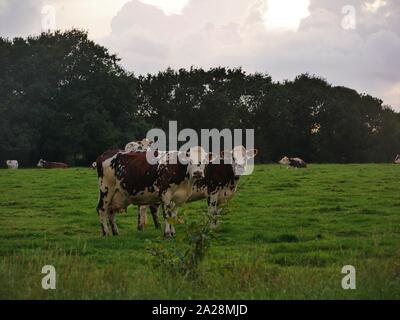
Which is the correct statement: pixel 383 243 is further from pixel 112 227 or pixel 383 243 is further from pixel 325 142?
pixel 325 142

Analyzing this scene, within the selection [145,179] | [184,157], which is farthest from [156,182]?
[184,157]

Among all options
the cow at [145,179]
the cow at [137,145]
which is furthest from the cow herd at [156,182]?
the cow at [137,145]

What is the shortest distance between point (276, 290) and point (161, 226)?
894 cm

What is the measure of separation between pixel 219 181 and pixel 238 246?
4.26m

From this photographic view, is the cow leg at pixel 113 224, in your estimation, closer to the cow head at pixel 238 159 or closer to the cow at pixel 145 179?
the cow at pixel 145 179

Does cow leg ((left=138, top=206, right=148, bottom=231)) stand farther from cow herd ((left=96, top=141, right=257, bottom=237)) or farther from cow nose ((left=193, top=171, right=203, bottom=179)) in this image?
cow nose ((left=193, top=171, right=203, bottom=179))

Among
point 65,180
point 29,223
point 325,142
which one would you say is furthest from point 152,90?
point 29,223

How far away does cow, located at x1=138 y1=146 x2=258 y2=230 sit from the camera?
54.9 feet

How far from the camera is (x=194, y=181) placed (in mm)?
15852

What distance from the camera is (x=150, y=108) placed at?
238 feet

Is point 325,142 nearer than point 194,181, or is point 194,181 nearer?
point 194,181

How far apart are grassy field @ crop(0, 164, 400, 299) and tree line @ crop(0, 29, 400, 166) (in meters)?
29.6

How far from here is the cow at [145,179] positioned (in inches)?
607
